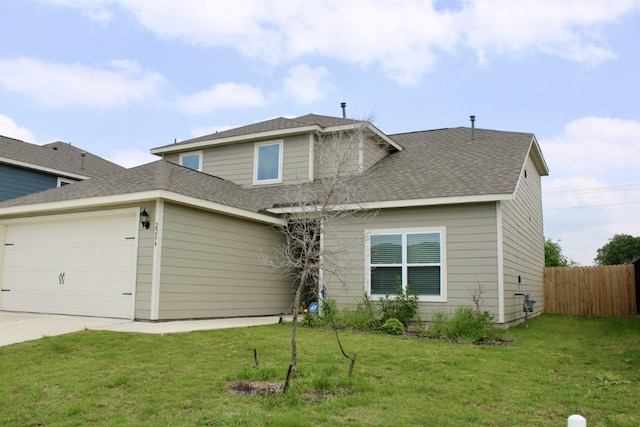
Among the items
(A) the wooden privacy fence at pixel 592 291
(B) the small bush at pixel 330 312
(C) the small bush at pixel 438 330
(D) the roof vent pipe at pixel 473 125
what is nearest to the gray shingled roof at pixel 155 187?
(B) the small bush at pixel 330 312

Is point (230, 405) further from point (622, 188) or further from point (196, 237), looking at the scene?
point (622, 188)

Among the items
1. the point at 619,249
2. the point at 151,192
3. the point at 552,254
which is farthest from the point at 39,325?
the point at 619,249

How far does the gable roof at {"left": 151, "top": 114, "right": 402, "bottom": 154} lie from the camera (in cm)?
1370

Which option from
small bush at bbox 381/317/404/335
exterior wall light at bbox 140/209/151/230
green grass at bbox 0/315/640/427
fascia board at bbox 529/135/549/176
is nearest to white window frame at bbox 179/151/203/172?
exterior wall light at bbox 140/209/151/230

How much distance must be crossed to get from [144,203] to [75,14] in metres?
6.62

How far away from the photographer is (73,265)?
10961mm

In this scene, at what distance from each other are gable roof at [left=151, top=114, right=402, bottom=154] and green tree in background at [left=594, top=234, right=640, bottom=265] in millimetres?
40141

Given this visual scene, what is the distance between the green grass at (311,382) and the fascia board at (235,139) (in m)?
6.93

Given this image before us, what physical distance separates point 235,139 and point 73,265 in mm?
5745

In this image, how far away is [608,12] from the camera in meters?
11.4

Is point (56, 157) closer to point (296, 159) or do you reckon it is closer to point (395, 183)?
point (296, 159)

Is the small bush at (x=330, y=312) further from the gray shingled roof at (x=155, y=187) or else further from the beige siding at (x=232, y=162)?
the beige siding at (x=232, y=162)

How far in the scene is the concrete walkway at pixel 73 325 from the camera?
8.04 metres

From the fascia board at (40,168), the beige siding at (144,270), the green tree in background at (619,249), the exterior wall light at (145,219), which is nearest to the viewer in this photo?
the beige siding at (144,270)
